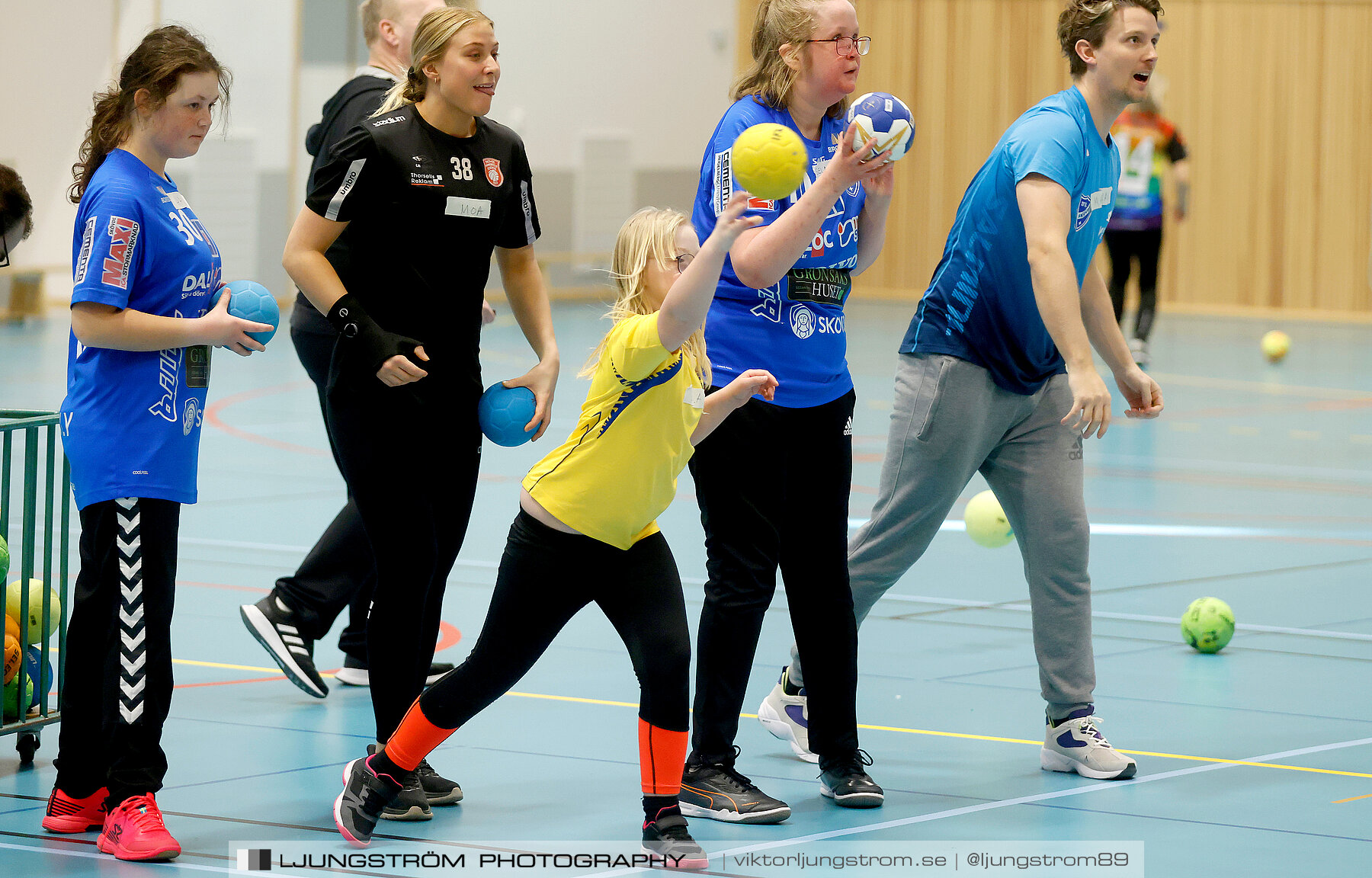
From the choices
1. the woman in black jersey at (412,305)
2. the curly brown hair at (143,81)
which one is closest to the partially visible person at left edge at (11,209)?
the curly brown hair at (143,81)

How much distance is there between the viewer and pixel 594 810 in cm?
414

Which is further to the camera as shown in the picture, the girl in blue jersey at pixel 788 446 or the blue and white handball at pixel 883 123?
the girl in blue jersey at pixel 788 446

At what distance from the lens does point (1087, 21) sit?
4.54 m

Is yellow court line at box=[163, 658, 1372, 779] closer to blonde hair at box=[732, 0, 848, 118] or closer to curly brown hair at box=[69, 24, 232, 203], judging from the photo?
blonde hair at box=[732, 0, 848, 118]

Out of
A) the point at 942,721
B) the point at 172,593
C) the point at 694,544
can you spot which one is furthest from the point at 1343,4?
the point at 172,593

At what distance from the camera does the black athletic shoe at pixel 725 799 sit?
4.05m

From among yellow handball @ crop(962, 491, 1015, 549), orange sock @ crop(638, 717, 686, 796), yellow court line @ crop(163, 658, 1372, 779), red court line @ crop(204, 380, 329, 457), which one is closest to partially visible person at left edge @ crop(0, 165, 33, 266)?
yellow court line @ crop(163, 658, 1372, 779)

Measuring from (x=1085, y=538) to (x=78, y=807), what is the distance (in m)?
2.51

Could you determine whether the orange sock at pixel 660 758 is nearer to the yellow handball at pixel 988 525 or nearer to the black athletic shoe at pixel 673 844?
the black athletic shoe at pixel 673 844

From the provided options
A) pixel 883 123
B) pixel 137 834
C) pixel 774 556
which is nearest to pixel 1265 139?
pixel 774 556

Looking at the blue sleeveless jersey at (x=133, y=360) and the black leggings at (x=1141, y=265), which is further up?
the black leggings at (x=1141, y=265)

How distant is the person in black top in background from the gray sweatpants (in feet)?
5.01

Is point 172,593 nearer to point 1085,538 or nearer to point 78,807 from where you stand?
point 78,807

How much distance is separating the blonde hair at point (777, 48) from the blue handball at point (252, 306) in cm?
123
